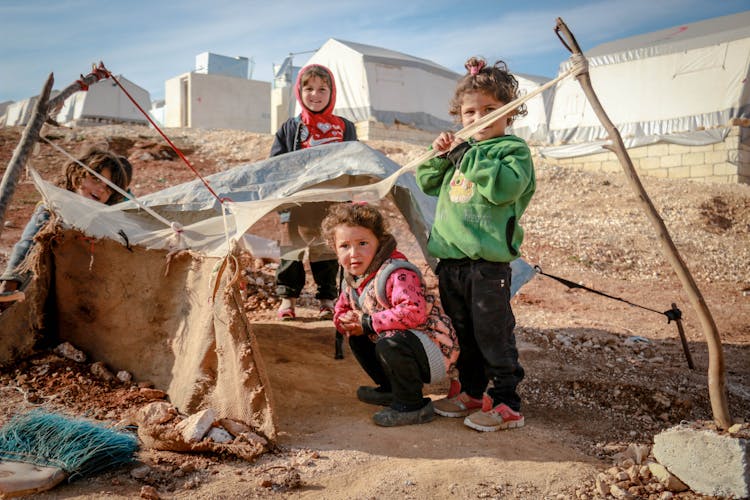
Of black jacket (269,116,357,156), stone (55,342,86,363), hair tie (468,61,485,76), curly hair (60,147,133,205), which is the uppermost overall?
hair tie (468,61,485,76)

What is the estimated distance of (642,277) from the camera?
694cm

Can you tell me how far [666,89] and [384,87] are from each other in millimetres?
7198

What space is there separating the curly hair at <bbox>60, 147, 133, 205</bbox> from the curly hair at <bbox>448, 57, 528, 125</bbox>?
218 cm

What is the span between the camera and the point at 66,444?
2096 mm

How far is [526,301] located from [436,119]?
1282 centimetres

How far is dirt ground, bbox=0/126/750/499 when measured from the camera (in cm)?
205

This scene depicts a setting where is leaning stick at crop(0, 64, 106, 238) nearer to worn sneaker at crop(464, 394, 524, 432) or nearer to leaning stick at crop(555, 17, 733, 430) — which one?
worn sneaker at crop(464, 394, 524, 432)

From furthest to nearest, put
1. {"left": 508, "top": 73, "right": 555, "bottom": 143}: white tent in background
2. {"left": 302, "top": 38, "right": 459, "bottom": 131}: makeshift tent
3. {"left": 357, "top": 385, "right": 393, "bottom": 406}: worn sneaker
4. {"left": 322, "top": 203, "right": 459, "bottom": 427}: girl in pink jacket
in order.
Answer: {"left": 302, "top": 38, "right": 459, "bottom": 131}: makeshift tent, {"left": 508, "top": 73, "right": 555, "bottom": 143}: white tent in background, {"left": 357, "top": 385, "right": 393, "bottom": 406}: worn sneaker, {"left": 322, "top": 203, "right": 459, "bottom": 427}: girl in pink jacket

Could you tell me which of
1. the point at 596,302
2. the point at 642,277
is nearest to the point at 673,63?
the point at 642,277

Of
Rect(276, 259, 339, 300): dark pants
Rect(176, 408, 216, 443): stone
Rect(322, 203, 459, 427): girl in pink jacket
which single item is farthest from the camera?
Rect(276, 259, 339, 300): dark pants

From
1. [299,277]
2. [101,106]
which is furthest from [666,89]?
[101,106]

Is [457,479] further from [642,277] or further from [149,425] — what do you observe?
[642,277]

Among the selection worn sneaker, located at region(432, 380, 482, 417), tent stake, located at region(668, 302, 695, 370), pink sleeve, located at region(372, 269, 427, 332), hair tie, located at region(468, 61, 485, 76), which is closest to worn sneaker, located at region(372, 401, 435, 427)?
worn sneaker, located at region(432, 380, 482, 417)

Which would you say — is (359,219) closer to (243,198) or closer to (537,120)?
(243,198)
